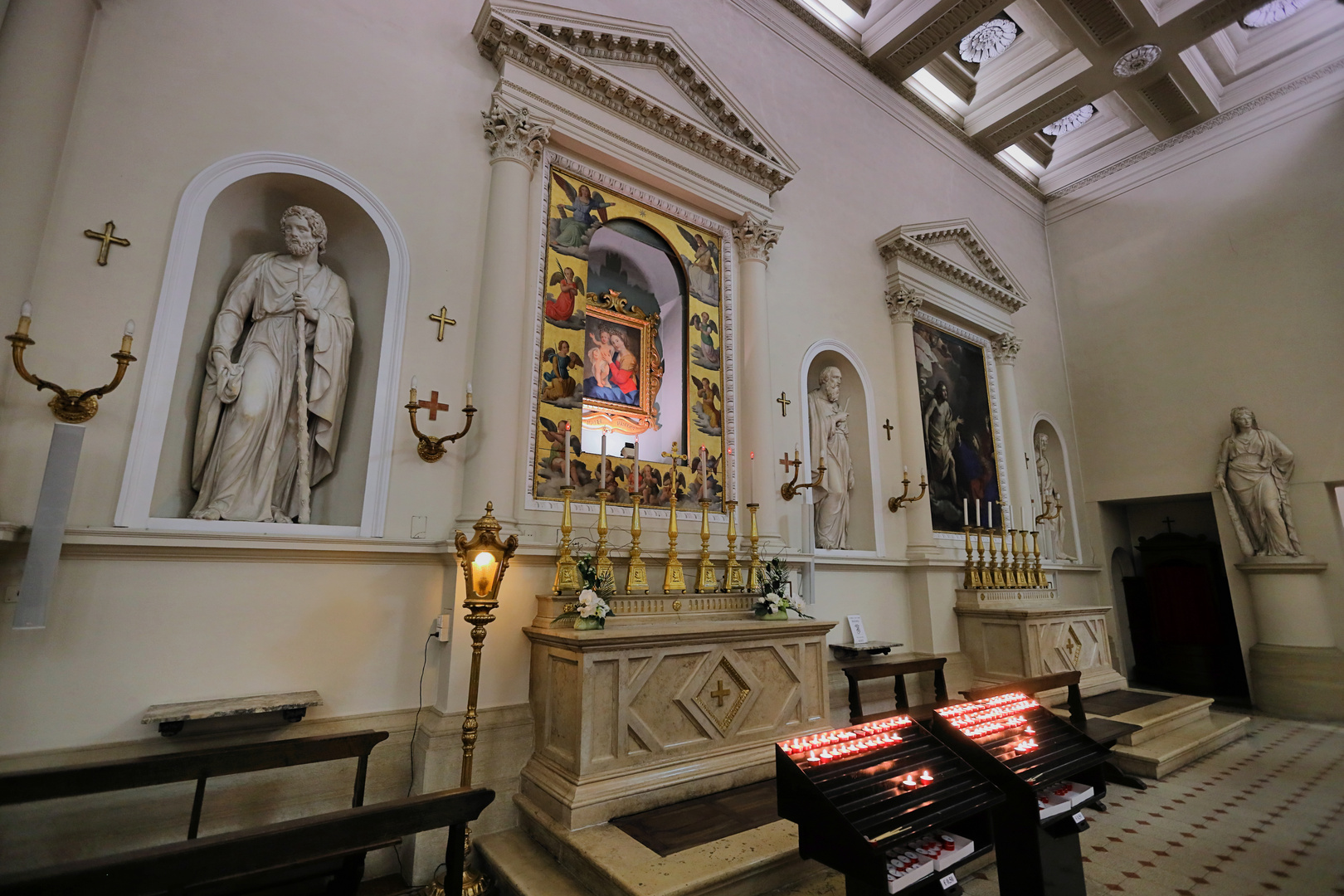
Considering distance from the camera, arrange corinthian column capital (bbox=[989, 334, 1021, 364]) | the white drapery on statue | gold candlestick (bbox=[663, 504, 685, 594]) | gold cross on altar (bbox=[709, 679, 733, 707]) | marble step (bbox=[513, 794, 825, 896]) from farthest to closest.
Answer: corinthian column capital (bbox=[989, 334, 1021, 364]) → gold candlestick (bbox=[663, 504, 685, 594]) → gold cross on altar (bbox=[709, 679, 733, 707]) → the white drapery on statue → marble step (bbox=[513, 794, 825, 896])

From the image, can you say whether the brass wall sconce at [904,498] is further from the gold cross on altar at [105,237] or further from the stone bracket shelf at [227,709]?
the gold cross on altar at [105,237]

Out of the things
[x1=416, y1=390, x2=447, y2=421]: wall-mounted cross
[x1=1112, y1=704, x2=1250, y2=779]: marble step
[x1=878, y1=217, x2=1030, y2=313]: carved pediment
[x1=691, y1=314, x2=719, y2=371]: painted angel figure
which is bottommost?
[x1=1112, y1=704, x2=1250, y2=779]: marble step

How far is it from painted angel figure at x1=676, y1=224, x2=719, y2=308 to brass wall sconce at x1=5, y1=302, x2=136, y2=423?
170 inches

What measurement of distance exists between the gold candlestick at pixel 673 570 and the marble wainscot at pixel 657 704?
0.16 meters

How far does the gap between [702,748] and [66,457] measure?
12.5ft

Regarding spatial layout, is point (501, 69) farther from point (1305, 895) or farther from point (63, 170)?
point (1305, 895)

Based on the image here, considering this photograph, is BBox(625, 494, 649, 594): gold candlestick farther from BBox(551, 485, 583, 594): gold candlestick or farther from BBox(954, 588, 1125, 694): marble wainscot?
BBox(954, 588, 1125, 694): marble wainscot

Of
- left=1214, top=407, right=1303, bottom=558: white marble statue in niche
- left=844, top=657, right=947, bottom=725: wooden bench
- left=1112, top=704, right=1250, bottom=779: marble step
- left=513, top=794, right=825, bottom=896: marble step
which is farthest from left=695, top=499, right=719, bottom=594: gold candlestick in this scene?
left=1214, top=407, right=1303, bottom=558: white marble statue in niche

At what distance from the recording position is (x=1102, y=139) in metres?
11.2

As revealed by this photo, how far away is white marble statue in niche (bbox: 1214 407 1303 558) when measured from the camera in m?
8.66

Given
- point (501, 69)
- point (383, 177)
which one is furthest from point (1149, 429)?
point (383, 177)

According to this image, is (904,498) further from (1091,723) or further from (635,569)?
(635,569)

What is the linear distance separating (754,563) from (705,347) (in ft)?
6.97

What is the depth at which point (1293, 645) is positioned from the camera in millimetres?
8367
